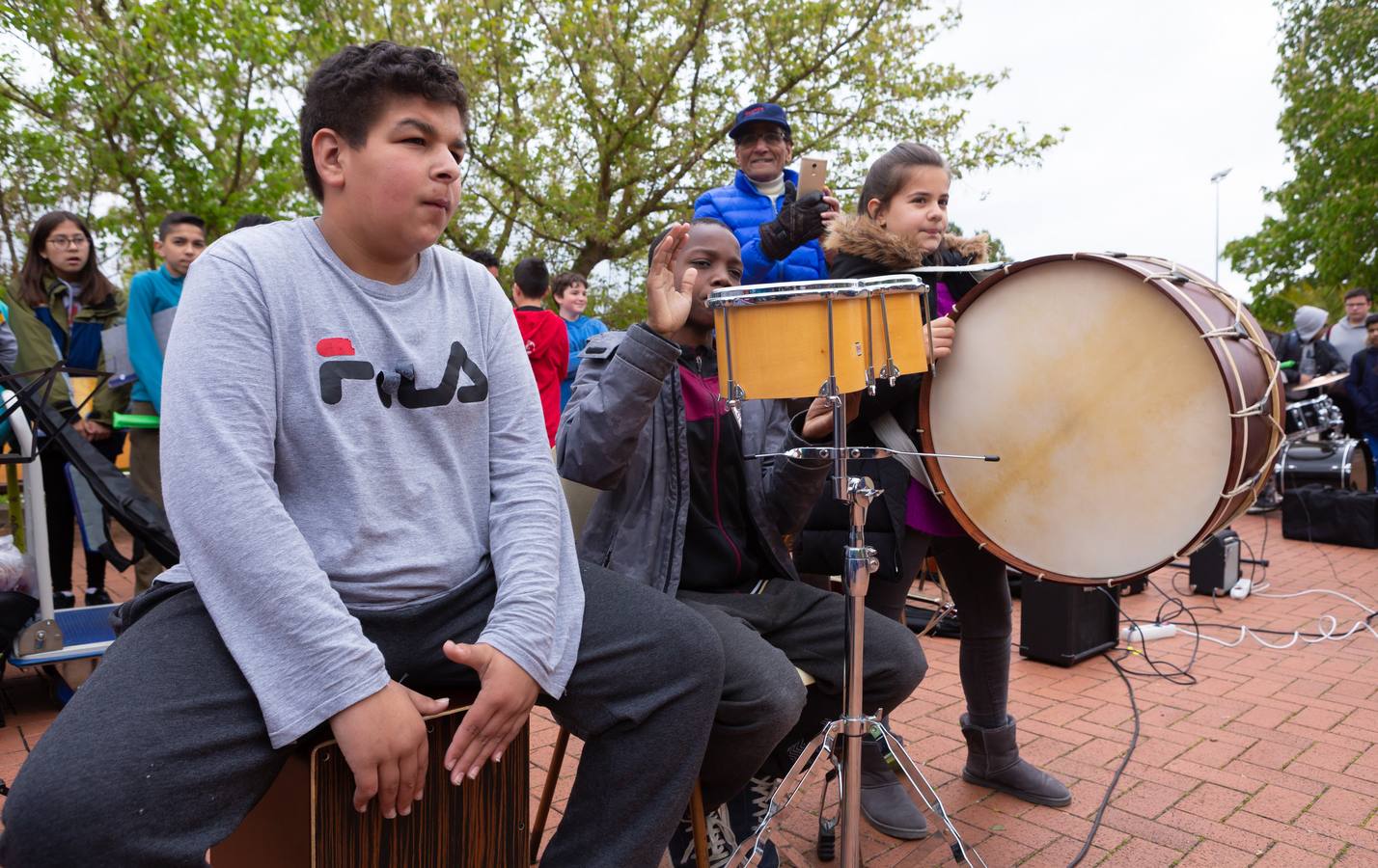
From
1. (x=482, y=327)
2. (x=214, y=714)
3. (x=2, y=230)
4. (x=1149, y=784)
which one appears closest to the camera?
(x=214, y=714)

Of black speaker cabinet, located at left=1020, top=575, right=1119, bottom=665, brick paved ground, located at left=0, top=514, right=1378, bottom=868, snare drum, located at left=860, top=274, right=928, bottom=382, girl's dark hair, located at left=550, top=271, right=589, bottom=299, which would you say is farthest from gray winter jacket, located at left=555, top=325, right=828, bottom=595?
girl's dark hair, located at left=550, top=271, right=589, bottom=299

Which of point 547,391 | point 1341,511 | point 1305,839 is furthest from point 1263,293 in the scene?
point 1305,839

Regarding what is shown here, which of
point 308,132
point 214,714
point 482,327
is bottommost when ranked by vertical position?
point 214,714

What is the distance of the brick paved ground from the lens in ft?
8.70

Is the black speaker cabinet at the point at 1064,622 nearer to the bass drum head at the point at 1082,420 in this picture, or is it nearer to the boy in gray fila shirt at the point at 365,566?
the bass drum head at the point at 1082,420

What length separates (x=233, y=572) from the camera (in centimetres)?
147

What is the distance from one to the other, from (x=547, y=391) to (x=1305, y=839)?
14.9 feet

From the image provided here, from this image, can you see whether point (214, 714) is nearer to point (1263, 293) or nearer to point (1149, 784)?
point (1149, 784)

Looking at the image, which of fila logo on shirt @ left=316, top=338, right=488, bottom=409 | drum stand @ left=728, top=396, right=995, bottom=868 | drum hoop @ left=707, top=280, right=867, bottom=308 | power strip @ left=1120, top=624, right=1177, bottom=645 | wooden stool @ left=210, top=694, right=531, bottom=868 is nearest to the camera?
wooden stool @ left=210, top=694, right=531, bottom=868

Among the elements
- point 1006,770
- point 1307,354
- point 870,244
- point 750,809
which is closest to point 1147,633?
point 1006,770

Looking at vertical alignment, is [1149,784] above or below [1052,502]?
below

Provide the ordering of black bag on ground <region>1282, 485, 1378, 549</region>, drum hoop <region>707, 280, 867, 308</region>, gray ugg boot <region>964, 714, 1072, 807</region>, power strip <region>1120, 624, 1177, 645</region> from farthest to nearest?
black bag on ground <region>1282, 485, 1378, 549</region>, power strip <region>1120, 624, 1177, 645</region>, gray ugg boot <region>964, 714, 1072, 807</region>, drum hoop <region>707, 280, 867, 308</region>

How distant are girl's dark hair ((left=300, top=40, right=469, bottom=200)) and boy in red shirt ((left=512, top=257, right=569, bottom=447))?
415cm

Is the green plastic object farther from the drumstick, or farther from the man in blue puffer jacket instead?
the drumstick
